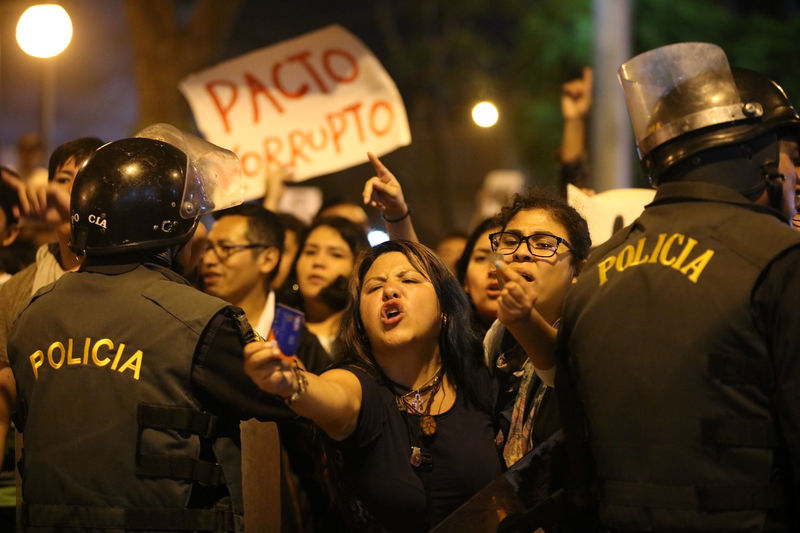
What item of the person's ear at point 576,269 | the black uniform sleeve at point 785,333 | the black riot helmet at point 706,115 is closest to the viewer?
the black uniform sleeve at point 785,333

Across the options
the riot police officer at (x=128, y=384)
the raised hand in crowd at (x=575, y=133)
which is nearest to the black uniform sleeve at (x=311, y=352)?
the raised hand in crowd at (x=575, y=133)

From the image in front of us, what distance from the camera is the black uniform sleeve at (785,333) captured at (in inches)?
105

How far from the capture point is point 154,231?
3.46 m

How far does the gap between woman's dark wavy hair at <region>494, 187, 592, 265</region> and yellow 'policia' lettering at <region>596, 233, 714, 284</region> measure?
977 mm

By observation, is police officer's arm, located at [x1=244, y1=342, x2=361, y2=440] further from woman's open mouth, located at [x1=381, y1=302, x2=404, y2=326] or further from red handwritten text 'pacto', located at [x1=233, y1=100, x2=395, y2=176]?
red handwritten text 'pacto', located at [x1=233, y1=100, x2=395, y2=176]

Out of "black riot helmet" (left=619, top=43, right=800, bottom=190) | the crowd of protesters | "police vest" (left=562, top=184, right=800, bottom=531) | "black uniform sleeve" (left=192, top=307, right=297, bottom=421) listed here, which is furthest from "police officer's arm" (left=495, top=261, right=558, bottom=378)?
"black uniform sleeve" (left=192, top=307, right=297, bottom=421)

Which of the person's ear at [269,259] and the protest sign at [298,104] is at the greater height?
the protest sign at [298,104]

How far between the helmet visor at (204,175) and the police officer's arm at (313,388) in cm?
77

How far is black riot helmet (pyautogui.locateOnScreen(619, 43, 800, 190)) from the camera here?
296cm

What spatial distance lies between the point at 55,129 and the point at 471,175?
16.3 meters

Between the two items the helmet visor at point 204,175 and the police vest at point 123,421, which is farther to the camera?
the helmet visor at point 204,175

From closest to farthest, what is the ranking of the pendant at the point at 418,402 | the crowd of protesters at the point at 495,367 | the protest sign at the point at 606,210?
the crowd of protesters at the point at 495,367 < the pendant at the point at 418,402 < the protest sign at the point at 606,210

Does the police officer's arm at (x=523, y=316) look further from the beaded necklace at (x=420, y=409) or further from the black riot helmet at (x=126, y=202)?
the black riot helmet at (x=126, y=202)

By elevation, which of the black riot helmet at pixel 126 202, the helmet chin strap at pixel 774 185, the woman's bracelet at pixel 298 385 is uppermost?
the black riot helmet at pixel 126 202
